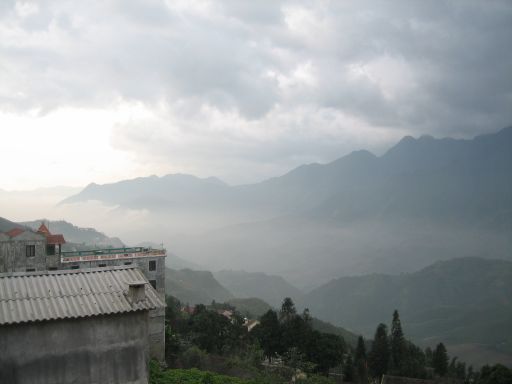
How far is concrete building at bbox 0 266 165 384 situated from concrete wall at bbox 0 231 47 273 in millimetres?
29808

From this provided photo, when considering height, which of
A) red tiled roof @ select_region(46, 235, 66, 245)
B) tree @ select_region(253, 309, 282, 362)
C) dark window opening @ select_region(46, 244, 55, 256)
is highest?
red tiled roof @ select_region(46, 235, 66, 245)

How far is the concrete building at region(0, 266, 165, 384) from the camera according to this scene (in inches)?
396

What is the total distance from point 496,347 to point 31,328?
159106 mm

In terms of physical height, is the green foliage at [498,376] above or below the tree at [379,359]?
above

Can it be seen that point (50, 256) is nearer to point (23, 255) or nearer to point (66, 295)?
point (23, 255)

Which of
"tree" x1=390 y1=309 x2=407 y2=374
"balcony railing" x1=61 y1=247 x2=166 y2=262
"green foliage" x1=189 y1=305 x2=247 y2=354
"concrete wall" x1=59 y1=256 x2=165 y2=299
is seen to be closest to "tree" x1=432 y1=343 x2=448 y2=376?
"tree" x1=390 y1=309 x2=407 y2=374

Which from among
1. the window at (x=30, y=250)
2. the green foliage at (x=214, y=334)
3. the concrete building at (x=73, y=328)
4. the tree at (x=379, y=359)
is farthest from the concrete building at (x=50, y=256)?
the tree at (x=379, y=359)

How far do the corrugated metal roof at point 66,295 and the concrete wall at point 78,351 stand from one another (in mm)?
213

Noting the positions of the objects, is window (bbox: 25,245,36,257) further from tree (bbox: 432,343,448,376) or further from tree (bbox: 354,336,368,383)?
tree (bbox: 432,343,448,376)

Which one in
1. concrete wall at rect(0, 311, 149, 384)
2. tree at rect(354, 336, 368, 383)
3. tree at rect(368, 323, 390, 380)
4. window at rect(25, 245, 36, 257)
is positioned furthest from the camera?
tree at rect(368, 323, 390, 380)

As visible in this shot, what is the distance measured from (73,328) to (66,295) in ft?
3.05

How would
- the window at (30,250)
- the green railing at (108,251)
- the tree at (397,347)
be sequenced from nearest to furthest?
1. the window at (30,250)
2. the green railing at (108,251)
3. the tree at (397,347)

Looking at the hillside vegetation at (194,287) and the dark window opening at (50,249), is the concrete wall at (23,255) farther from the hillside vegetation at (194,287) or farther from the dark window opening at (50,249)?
the hillside vegetation at (194,287)

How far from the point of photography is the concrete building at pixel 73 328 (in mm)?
10070
